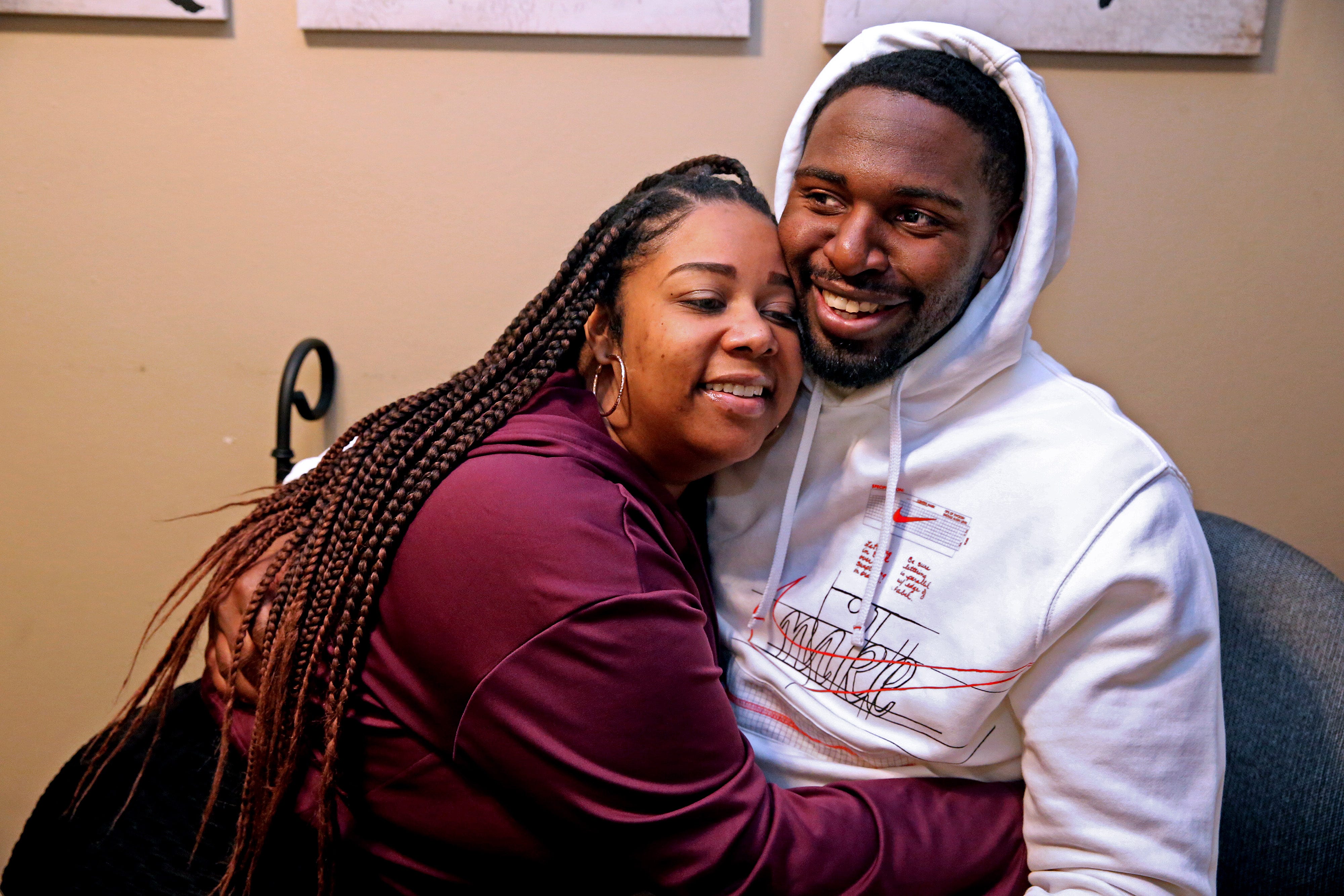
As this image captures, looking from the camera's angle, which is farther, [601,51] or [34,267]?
[34,267]

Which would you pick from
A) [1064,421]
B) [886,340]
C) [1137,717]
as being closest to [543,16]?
[886,340]

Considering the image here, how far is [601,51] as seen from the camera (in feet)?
5.68

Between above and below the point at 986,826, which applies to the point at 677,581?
above

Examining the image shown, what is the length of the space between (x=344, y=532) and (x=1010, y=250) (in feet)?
3.17

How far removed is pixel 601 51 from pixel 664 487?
3.10ft

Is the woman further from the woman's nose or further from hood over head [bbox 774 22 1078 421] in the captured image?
hood over head [bbox 774 22 1078 421]

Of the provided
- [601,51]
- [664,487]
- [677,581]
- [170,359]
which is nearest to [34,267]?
[170,359]

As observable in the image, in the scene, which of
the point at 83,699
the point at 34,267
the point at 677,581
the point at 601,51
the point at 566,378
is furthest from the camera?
the point at 83,699

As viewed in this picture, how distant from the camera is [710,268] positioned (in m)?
1.15

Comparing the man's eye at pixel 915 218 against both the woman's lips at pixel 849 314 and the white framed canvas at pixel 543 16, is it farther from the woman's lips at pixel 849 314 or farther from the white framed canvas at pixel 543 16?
the white framed canvas at pixel 543 16

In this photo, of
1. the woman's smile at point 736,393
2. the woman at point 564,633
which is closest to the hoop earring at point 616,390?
the woman at point 564,633

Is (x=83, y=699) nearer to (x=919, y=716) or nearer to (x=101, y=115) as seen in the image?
(x=101, y=115)

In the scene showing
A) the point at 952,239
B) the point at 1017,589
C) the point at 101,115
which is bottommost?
the point at 1017,589

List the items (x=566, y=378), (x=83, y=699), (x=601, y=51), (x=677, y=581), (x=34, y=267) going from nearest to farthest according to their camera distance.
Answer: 1. (x=677, y=581)
2. (x=566, y=378)
3. (x=601, y=51)
4. (x=34, y=267)
5. (x=83, y=699)
